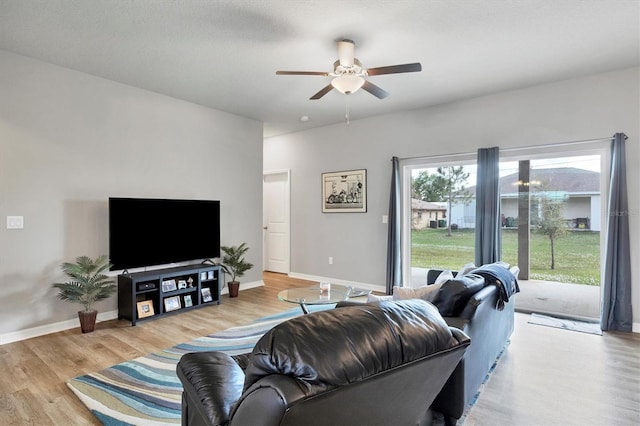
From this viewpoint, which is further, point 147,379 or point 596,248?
point 596,248

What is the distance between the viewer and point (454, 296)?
2.12m

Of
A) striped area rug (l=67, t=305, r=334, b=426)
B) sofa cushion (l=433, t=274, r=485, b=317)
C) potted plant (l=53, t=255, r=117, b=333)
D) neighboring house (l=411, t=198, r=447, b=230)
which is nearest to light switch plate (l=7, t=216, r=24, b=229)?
potted plant (l=53, t=255, r=117, b=333)

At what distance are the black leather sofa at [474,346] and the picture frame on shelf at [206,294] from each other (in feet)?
11.0

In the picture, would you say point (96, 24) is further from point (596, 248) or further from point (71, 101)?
point (596, 248)

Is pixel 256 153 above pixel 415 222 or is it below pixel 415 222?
above

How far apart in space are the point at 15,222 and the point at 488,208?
5.22m

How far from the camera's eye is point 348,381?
89 centimetres

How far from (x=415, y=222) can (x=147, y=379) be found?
4.07m

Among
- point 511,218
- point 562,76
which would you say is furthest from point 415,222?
point 562,76

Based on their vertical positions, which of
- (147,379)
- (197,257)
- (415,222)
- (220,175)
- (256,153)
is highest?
(256,153)

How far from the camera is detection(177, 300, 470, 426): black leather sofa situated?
0.85 m

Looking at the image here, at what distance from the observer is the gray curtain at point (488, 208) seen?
4293mm

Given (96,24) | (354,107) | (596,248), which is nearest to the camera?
(96,24)

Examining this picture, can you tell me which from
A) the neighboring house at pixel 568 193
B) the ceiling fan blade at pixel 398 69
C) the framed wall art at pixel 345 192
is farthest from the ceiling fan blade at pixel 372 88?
the framed wall art at pixel 345 192
